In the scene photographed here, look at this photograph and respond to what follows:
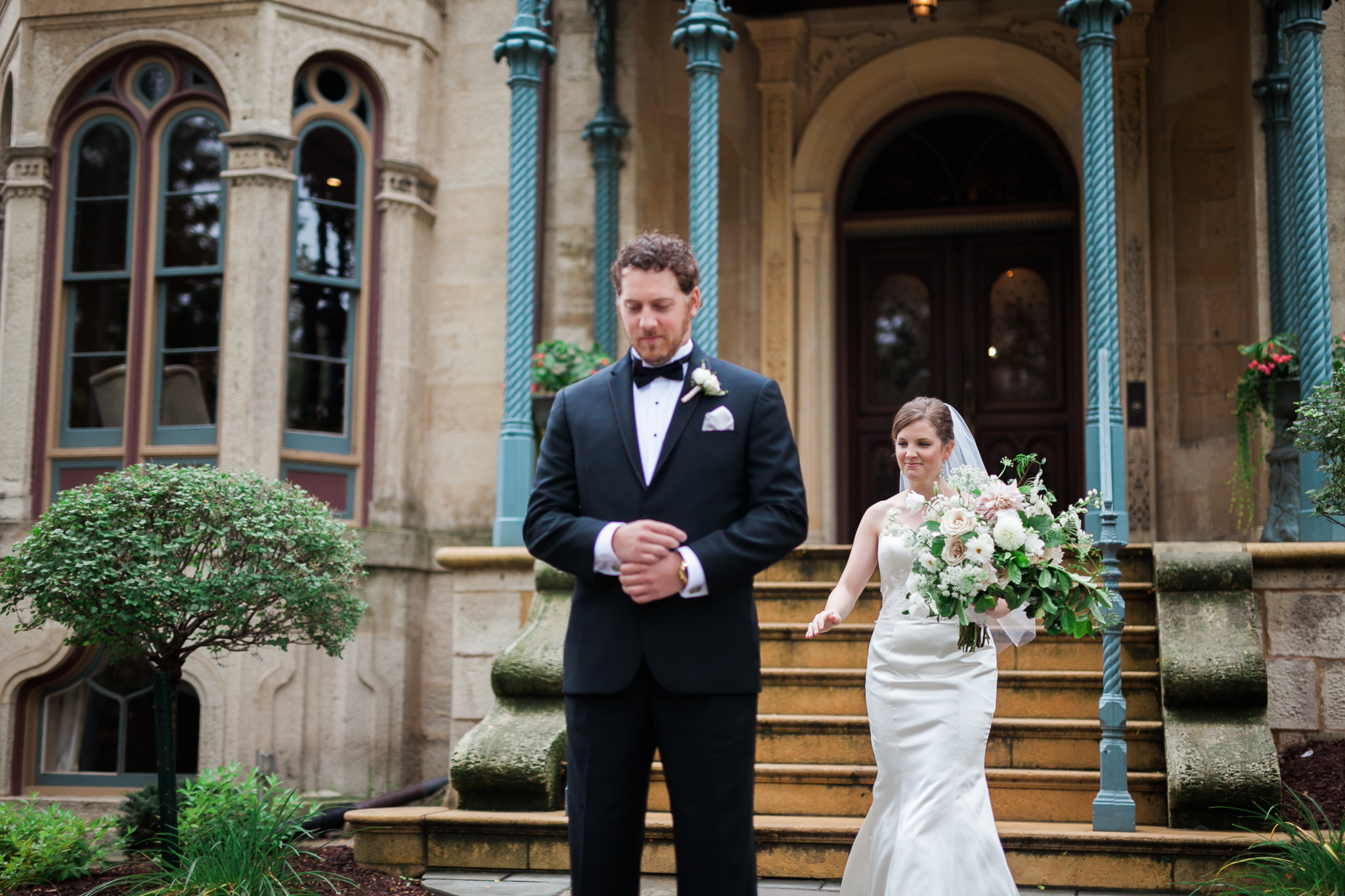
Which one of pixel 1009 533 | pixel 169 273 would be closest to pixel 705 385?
pixel 1009 533

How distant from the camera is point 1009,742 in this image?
6.17 meters

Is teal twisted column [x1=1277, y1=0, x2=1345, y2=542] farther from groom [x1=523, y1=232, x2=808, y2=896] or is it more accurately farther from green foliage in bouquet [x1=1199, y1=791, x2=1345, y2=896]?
groom [x1=523, y1=232, x2=808, y2=896]

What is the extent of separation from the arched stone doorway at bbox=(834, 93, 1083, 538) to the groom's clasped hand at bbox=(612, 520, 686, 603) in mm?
8213

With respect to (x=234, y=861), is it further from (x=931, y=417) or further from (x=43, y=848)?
(x=931, y=417)

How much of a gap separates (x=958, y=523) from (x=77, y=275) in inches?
318

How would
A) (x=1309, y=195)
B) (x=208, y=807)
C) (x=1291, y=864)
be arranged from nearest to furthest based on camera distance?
1. (x=1291, y=864)
2. (x=208, y=807)
3. (x=1309, y=195)

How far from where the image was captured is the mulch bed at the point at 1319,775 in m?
5.79

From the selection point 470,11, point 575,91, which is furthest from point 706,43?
point 470,11

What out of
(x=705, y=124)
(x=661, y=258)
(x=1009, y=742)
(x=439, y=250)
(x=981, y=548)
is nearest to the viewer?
(x=661, y=258)

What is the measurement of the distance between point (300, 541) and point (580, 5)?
6.08 metres

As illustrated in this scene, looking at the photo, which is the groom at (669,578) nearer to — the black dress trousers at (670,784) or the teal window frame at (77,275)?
the black dress trousers at (670,784)

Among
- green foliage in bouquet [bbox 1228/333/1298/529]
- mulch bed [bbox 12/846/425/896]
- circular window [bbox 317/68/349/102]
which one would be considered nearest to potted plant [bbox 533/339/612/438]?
circular window [bbox 317/68/349/102]

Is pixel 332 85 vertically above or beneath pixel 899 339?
above

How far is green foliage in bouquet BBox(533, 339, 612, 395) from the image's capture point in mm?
8812
